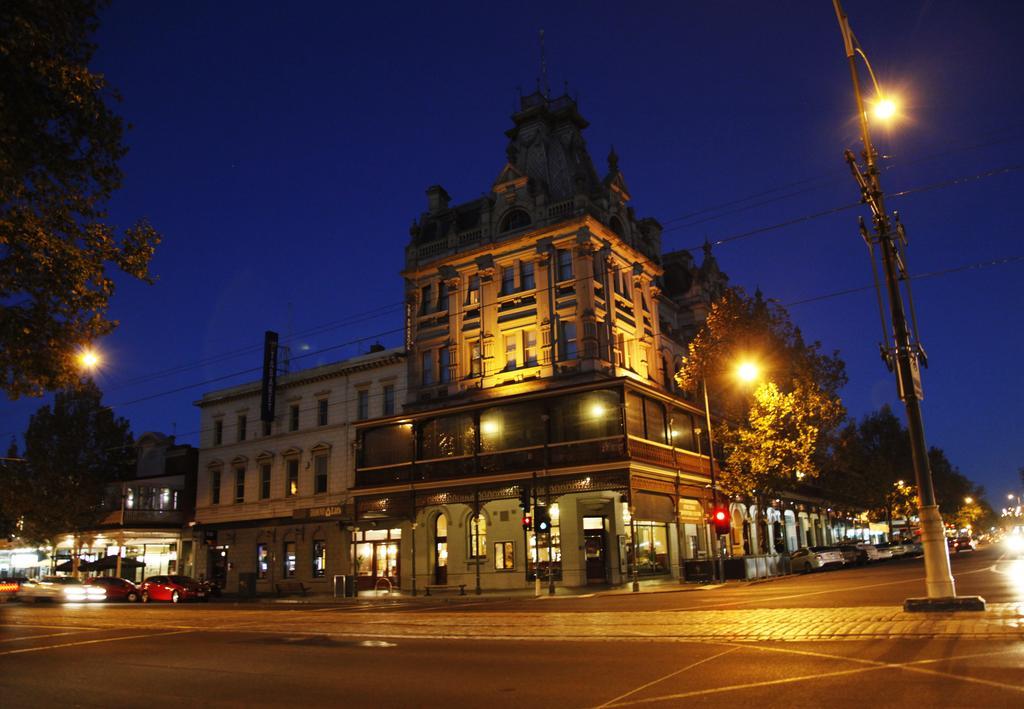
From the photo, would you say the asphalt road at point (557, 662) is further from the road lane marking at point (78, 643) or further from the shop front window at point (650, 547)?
the shop front window at point (650, 547)

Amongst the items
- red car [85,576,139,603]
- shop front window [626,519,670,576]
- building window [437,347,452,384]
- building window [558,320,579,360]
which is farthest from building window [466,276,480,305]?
red car [85,576,139,603]

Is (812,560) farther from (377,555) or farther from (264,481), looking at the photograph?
A: (264,481)

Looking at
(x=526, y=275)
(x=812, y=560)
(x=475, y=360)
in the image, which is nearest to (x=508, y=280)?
(x=526, y=275)

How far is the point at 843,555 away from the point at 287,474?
32.8 meters

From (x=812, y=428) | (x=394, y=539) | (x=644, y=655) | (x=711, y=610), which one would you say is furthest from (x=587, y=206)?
(x=644, y=655)

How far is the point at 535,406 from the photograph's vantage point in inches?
1366

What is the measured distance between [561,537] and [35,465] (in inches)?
1447

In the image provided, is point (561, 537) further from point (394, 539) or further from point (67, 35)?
point (67, 35)

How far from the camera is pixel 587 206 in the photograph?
123ft

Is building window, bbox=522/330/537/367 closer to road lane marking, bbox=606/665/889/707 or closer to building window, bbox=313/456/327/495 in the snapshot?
building window, bbox=313/456/327/495

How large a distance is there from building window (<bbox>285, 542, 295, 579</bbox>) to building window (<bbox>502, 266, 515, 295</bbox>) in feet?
64.7

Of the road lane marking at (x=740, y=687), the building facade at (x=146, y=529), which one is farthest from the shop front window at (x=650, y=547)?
the building facade at (x=146, y=529)

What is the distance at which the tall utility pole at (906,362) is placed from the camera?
1328cm

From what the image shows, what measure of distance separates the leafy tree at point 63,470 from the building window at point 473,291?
27.1 m
